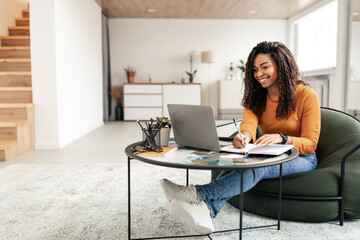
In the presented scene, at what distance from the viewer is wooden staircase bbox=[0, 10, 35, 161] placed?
3.77m

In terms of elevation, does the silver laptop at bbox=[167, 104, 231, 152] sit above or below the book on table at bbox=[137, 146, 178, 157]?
above

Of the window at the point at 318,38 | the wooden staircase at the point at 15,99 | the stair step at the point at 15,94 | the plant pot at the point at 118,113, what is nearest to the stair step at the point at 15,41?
the wooden staircase at the point at 15,99

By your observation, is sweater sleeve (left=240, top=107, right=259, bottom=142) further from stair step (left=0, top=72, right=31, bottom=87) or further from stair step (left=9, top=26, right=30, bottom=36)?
stair step (left=9, top=26, right=30, bottom=36)

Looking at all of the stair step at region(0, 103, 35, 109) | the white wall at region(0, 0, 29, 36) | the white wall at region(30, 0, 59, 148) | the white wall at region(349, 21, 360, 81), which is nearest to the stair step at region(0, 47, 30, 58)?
the white wall at region(0, 0, 29, 36)

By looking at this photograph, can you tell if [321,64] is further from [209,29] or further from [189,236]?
[189,236]

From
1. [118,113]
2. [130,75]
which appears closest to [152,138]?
[130,75]

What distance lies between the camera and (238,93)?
26.1 ft

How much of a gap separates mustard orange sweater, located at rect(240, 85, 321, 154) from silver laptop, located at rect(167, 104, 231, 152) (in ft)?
1.26

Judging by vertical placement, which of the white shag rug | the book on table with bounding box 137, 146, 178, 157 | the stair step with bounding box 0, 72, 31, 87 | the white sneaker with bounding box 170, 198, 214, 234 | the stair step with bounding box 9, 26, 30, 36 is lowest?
the white shag rug

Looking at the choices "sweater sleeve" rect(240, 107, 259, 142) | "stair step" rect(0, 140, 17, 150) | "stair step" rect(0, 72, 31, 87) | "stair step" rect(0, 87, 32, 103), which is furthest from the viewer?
"stair step" rect(0, 72, 31, 87)

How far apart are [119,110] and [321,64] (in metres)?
4.63

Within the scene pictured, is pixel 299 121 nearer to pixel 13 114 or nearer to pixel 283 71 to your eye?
pixel 283 71

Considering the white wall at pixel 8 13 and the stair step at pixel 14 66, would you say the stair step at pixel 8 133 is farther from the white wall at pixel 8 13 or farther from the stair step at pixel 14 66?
the white wall at pixel 8 13

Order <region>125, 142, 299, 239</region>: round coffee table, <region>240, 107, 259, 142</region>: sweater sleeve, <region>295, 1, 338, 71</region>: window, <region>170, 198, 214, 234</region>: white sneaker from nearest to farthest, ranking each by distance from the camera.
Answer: <region>125, 142, 299, 239</region>: round coffee table, <region>170, 198, 214, 234</region>: white sneaker, <region>240, 107, 259, 142</region>: sweater sleeve, <region>295, 1, 338, 71</region>: window
